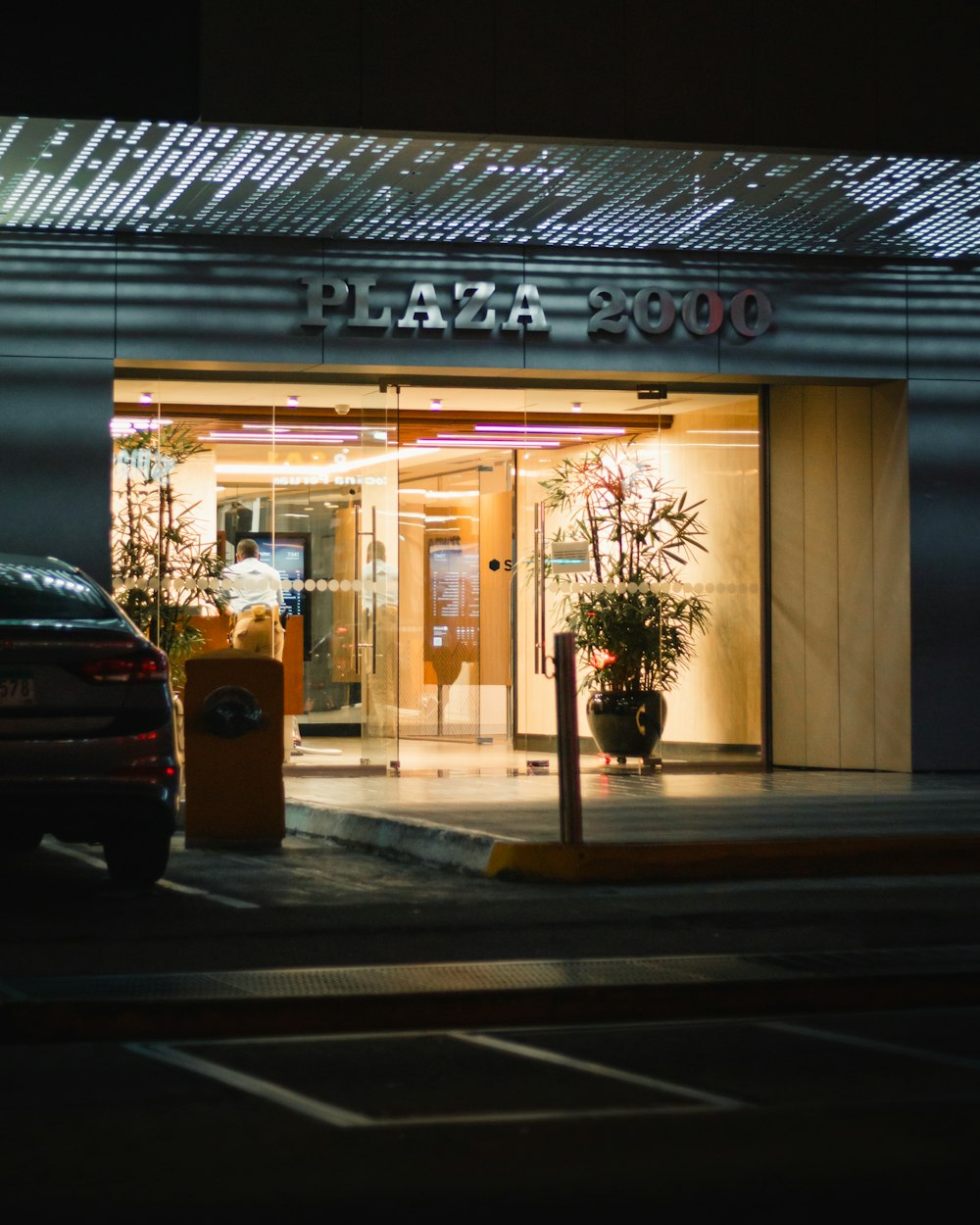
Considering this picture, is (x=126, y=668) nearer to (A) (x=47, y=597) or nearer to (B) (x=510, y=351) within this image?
(A) (x=47, y=597)

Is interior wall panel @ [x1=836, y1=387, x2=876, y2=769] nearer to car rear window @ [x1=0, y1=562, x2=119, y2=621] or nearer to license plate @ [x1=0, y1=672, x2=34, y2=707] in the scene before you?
car rear window @ [x1=0, y1=562, x2=119, y2=621]

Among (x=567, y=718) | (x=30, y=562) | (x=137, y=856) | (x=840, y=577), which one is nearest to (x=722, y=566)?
(x=840, y=577)

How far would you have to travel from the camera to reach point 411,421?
16.7 metres

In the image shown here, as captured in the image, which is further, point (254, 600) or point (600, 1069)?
point (254, 600)

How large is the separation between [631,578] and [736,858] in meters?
7.19

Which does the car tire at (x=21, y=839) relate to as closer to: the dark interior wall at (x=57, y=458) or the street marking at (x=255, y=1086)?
the street marking at (x=255, y=1086)

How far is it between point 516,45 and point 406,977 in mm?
8058

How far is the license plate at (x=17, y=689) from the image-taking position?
7746mm

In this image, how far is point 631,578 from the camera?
53.0 ft

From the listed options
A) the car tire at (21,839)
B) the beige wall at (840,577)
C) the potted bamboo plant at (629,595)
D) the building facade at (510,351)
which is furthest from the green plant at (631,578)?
the car tire at (21,839)

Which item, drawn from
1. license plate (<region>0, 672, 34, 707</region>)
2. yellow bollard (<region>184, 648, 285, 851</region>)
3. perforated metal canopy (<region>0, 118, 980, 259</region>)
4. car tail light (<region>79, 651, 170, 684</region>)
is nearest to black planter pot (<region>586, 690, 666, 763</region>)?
perforated metal canopy (<region>0, 118, 980, 259</region>)

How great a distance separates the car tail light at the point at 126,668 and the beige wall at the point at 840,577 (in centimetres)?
899

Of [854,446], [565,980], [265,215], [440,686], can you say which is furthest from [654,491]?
[565,980]

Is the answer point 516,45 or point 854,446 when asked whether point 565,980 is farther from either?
point 854,446
